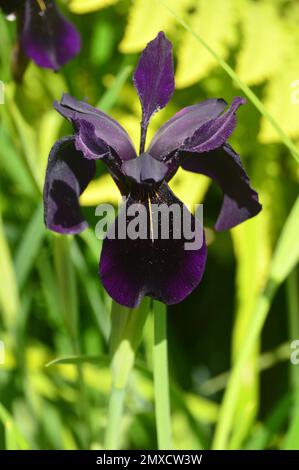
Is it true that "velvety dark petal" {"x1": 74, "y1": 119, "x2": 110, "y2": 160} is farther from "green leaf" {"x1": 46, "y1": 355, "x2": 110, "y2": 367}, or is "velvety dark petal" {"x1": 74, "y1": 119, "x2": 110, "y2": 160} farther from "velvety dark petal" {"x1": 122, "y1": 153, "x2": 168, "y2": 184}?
"green leaf" {"x1": 46, "y1": 355, "x2": 110, "y2": 367}

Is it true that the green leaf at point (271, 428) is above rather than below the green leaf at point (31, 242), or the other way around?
below

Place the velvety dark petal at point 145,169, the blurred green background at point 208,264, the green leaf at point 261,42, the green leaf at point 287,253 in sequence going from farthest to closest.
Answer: the green leaf at point 261,42, the blurred green background at point 208,264, the green leaf at point 287,253, the velvety dark petal at point 145,169

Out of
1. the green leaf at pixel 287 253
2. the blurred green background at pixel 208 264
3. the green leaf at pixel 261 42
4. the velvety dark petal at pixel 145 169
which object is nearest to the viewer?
the velvety dark petal at pixel 145 169

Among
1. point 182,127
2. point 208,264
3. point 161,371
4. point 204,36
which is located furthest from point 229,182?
point 208,264

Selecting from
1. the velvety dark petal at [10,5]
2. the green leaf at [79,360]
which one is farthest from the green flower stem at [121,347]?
the velvety dark petal at [10,5]

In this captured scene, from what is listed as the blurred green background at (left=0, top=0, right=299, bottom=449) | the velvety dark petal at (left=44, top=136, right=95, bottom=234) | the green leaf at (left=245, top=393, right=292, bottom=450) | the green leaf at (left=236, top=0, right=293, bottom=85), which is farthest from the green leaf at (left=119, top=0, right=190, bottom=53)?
the green leaf at (left=245, top=393, right=292, bottom=450)

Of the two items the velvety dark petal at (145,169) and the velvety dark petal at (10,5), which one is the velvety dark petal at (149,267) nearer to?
the velvety dark petal at (145,169)
